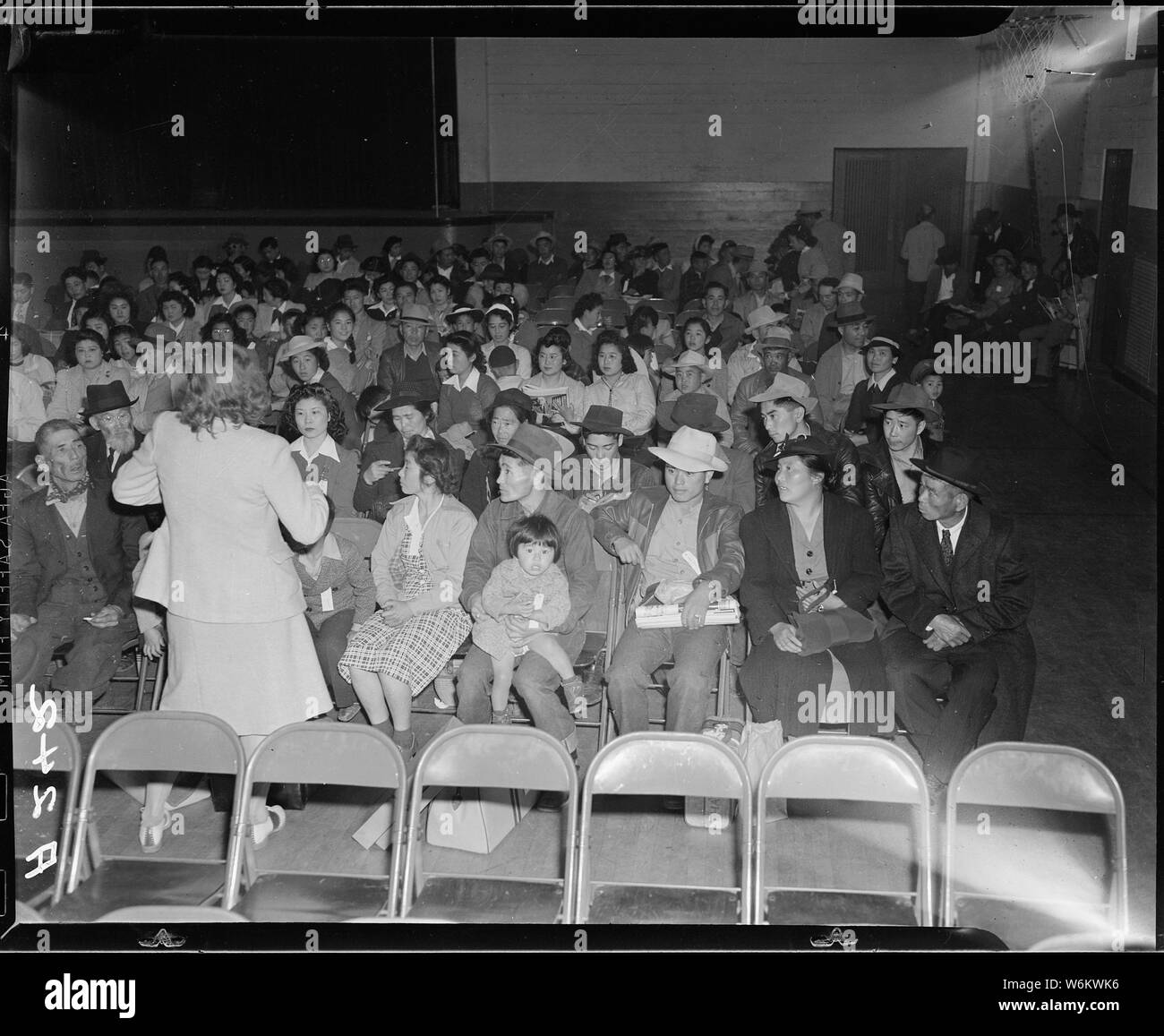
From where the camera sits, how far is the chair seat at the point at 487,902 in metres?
2.78

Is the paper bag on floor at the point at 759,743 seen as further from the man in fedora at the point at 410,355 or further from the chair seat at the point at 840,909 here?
the man in fedora at the point at 410,355

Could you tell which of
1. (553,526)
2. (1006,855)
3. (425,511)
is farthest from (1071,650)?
(425,511)

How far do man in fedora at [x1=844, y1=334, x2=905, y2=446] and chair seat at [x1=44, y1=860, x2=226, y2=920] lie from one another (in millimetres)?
3441

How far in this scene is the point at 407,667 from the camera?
146 inches

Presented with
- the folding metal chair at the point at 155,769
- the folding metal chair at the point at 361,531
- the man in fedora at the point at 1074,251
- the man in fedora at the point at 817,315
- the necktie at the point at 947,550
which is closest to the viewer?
the folding metal chair at the point at 155,769

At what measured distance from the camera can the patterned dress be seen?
3721mm

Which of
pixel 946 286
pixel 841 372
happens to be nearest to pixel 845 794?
pixel 841 372

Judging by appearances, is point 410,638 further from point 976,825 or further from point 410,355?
point 410,355

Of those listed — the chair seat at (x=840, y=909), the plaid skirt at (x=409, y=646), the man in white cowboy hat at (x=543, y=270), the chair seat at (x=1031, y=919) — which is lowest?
the chair seat at (x=1031, y=919)

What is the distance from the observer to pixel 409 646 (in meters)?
3.75

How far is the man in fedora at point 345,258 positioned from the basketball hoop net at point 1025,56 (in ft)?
20.4

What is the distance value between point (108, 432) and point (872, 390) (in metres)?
3.42

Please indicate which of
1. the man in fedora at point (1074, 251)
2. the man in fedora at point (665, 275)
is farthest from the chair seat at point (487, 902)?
the man in fedora at point (665, 275)
